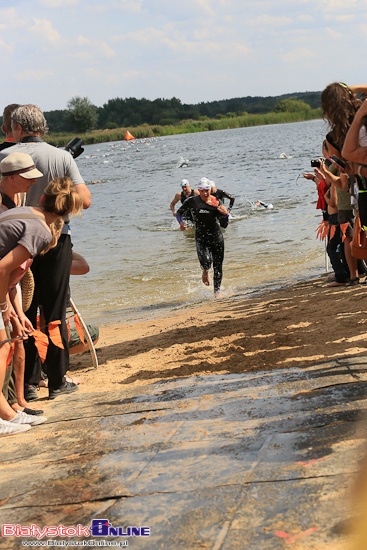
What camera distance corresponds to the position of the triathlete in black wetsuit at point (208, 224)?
32.1ft

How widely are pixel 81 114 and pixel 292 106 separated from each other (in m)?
44.0

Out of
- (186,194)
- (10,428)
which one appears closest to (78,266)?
(10,428)

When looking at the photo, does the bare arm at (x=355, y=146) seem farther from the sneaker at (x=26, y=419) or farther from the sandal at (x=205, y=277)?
the sandal at (x=205, y=277)

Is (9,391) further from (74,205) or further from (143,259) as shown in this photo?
(143,259)

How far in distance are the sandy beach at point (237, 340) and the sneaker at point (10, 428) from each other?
2.89ft

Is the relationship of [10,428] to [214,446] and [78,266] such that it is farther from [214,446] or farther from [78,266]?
[78,266]

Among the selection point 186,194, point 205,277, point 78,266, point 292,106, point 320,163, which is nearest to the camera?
point 78,266

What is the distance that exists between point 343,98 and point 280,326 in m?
2.31

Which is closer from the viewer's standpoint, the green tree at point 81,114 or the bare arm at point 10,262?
the bare arm at point 10,262

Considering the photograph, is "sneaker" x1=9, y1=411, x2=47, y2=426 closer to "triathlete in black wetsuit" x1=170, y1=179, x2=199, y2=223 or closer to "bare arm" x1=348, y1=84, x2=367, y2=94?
"bare arm" x1=348, y1=84, x2=367, y2=94

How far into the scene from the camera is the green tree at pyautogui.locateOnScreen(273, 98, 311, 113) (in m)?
118

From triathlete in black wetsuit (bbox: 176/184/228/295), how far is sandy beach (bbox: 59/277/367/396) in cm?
235

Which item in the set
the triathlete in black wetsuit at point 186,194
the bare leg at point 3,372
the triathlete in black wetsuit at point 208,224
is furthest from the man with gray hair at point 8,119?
the triathlete in black wetsuit at point 186,194

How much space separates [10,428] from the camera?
3830 millimetres
